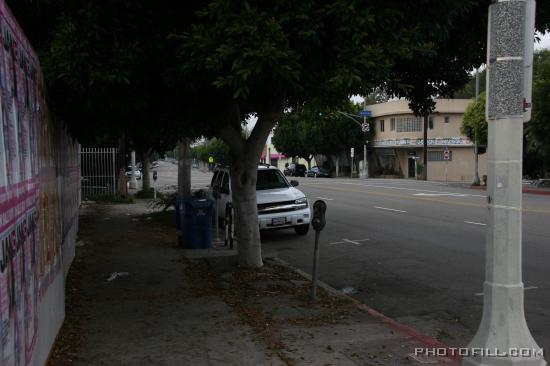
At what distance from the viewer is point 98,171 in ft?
84.6

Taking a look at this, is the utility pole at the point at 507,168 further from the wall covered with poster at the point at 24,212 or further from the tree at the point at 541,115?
the tree at the point at 541,115

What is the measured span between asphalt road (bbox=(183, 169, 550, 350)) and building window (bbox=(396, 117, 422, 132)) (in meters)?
38.8

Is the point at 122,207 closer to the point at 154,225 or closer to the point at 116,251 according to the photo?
the point at 154,225

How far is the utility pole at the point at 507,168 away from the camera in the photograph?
14.3 ft

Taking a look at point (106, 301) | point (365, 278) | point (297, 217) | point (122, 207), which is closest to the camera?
point (106, 301)

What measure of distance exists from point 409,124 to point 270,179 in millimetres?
45424

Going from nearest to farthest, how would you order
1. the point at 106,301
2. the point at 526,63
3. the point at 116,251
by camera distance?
the point at 526,63, the point at 106,301, the point at 116,251

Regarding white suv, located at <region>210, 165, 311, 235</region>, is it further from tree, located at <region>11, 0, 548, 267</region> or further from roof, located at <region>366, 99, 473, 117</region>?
roof, located at <region>366, 99, 473, 117</region>

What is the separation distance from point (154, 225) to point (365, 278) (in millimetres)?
8098

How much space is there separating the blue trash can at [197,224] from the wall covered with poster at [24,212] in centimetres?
581

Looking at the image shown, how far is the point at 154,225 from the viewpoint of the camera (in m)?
16.0

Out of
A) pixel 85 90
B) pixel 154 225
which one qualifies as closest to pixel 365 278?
pixel 85 90

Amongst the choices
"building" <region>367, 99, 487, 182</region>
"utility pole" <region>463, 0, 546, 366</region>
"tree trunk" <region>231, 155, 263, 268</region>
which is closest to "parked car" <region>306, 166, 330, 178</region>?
"building" <region>367, 99, 487, 182</region>

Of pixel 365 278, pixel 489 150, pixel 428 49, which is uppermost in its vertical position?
pixel 428 49
